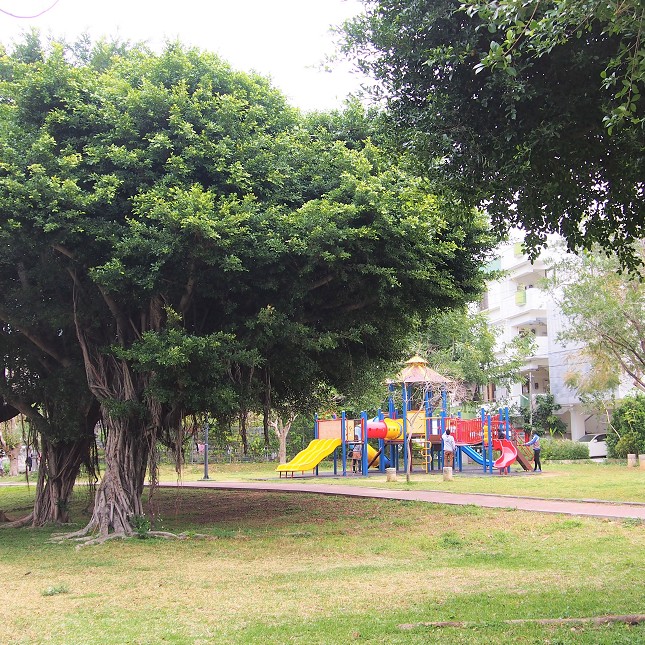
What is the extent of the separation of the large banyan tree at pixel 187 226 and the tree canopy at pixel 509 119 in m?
2.89

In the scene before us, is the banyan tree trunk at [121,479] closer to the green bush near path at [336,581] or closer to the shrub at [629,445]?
the green bush near path at [336,581]

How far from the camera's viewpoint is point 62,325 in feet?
42.5

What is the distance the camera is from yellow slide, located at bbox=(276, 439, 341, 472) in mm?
26266

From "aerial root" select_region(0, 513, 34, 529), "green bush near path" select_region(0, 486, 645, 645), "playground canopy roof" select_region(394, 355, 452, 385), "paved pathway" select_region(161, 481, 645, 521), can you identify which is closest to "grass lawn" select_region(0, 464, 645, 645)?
"green bush near path" select_region(0, 486, 645, 645)

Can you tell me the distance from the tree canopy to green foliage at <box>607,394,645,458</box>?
22.3m

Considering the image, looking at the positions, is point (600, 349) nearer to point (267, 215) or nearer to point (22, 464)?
point (267, 215)

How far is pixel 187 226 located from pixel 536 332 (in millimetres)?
34771

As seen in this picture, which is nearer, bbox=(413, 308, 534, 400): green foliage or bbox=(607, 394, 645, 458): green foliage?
bbox=(607, 394, 645, 458): green foliage

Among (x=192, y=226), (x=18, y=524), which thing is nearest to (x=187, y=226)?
(x=192, y=226)

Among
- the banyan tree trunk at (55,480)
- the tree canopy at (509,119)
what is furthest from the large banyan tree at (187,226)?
the tree canopy at (509,119)

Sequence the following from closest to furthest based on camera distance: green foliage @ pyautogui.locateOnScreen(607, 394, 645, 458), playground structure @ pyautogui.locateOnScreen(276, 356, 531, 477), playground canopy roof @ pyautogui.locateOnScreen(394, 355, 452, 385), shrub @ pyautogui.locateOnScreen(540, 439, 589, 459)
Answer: playground structure @ pyautogui.locateOnScreen(276, 356, 531, 477)
playground canopy roof @ pyautogui.locateOnScreen(394, 355, 452, 385)
green foliage @ pyautogui.locateOnScreen(607, 394, 645, 458)
shrub @ pyautogui.locateOnScreen(540, 439, 589, 459)

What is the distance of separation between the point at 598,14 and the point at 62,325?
34.5 ft

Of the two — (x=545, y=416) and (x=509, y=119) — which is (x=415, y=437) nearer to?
(x=545, y=416)

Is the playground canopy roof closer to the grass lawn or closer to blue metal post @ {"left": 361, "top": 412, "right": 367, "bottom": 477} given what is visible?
blue metal post @ {"left": 361, "top": 412, "right": 367, "bottom": 477}
